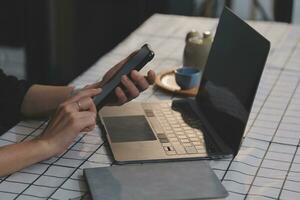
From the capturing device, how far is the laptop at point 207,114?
1.29 meters

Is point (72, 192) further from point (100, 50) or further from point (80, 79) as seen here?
point (100, 50)

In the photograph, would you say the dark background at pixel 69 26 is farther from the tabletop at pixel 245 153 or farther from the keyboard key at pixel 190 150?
the keyboard key at pixel 190 150

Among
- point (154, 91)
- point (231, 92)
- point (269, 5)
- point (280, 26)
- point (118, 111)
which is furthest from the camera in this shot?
point (269, 5)

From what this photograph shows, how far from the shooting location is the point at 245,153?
4.43 feet

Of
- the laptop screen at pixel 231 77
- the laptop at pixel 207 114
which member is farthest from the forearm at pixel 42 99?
the laptop screen at pixel 231 77

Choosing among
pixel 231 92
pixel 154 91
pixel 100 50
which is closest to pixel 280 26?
pixel 154 91

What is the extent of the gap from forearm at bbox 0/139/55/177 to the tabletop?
19 millimetres

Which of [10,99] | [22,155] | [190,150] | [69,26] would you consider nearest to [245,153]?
[190,150]

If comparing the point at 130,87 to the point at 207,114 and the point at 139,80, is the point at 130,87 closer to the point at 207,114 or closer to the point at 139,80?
the point at 139,80

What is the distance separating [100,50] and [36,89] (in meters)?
2.25

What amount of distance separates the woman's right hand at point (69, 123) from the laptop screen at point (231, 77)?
0.30 metres

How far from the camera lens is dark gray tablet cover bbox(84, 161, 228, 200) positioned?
1106 mm

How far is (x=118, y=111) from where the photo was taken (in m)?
1.53

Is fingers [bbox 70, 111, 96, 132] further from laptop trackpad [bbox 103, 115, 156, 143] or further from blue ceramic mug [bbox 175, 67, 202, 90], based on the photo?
blue ceramic mug [bbox 175, 67, 202, 90]
